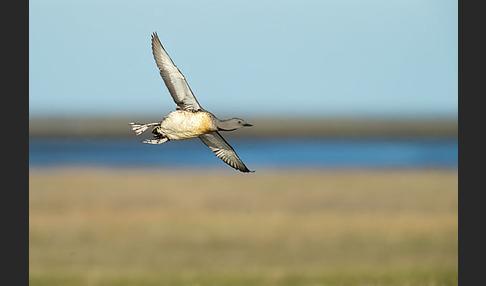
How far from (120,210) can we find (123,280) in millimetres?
11281

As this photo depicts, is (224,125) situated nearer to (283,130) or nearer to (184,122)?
(184,122)

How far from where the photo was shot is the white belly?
5219mm

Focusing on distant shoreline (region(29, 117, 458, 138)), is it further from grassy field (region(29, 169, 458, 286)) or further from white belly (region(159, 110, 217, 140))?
white belly (region(159, 110, 217, 140))

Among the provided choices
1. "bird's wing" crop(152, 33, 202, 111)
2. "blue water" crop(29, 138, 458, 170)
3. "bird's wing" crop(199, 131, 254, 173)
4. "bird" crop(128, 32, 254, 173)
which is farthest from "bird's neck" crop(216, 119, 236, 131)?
"blue water" crop(29, 138, 458, 170)

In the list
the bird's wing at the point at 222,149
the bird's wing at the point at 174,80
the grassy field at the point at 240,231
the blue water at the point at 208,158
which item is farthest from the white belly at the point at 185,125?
the blue water at the point at 208,158

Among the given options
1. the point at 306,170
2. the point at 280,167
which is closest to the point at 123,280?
the point at 306,170

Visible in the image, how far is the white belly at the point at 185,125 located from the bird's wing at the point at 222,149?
0.42m

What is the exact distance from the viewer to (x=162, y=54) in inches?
241

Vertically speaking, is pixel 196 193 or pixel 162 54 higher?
pixel 162 54

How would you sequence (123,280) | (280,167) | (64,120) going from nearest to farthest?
(123,280) → (280,167) → (64,120)

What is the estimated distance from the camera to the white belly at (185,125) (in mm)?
5219

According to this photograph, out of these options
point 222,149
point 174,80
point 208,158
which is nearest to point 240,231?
point 222,149

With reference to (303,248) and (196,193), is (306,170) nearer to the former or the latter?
(196,193)

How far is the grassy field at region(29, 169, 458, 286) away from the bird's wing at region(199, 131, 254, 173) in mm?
17828
